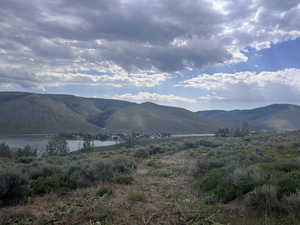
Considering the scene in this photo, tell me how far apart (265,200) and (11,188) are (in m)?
8.04

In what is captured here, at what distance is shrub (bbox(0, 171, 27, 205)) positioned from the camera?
7277 mm

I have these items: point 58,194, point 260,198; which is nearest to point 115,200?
point 58,194

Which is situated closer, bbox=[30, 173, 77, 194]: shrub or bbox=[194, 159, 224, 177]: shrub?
bbox=[30, 173, 77, 194]: shrub

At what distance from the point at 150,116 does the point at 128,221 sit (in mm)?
183332

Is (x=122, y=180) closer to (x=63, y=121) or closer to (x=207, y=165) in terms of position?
(x=207, y=165)

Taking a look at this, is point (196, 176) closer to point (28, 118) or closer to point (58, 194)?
point (58, 194)

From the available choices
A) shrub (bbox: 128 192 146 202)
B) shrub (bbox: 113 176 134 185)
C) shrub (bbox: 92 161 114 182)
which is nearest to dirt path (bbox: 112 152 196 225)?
shrub (bbox: 128 192 146 202)

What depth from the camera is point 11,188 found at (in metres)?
7.64

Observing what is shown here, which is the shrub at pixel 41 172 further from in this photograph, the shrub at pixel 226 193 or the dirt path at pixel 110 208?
the shrub at pixel 226 193

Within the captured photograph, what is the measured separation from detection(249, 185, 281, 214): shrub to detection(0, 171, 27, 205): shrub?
24.2ft

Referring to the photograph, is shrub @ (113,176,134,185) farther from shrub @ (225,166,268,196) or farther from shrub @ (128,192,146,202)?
shrub @ (225,166,268,196)

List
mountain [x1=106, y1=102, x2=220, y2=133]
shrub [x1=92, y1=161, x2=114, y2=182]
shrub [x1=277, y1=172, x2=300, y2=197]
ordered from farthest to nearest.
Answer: mountain [x1=106, y1=102, x2=220, y2=133] → shrub [x1=92, y1=161, x2=114, y2=182] → shrub [x1=277, y1=172, x2=300, y2=197]

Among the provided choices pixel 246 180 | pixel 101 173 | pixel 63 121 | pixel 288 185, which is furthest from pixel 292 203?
pixel 63 121

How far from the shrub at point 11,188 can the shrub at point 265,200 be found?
7370 mm
